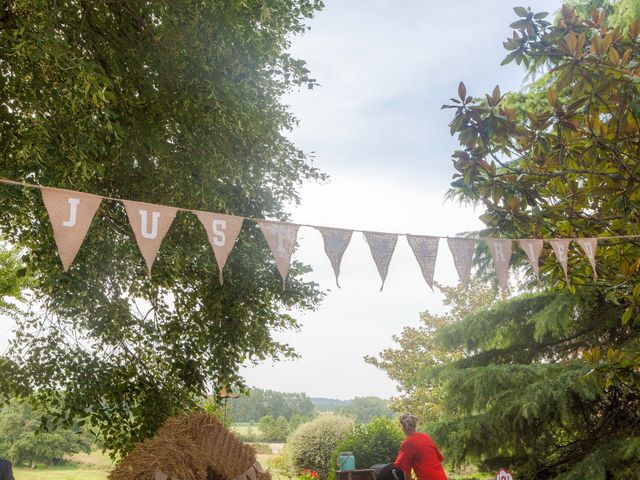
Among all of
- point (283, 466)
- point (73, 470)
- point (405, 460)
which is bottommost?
point (73, 470)

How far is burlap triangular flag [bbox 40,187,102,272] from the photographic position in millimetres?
4289

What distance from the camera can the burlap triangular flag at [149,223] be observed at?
15.1ft

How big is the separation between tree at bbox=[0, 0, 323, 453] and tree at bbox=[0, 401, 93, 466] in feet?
52.8

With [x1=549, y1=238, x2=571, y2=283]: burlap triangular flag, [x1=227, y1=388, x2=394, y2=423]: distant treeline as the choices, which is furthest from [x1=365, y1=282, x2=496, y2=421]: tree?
[x1=549, y1=238, x2=571, y2=283]: burlap triangular flag

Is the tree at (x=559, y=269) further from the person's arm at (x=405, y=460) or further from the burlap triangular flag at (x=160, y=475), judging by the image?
the burlap triangular flag at (x=160, y=475)

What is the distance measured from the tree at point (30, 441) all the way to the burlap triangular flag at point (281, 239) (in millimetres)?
20543

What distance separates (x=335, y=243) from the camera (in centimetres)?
559

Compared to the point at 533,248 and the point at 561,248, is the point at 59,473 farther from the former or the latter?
the point at 561,248

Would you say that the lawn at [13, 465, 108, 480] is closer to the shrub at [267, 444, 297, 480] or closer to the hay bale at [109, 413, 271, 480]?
the shrub at [267, 444, 297, 480]

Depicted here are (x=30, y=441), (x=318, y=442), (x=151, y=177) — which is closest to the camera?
(x=151, y=177)

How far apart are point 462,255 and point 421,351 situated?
19.0 meters

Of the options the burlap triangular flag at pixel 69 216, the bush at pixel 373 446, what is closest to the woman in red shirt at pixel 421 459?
the burlap triangular flag at pixel 69 216

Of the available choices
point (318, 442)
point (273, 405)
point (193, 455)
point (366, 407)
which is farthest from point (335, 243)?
point (366, 407)

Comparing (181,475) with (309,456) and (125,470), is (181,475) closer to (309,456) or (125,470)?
(125,470)
